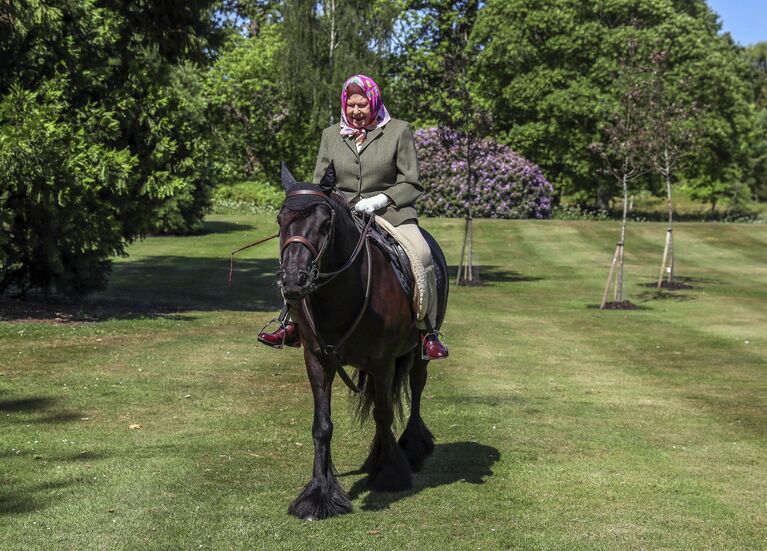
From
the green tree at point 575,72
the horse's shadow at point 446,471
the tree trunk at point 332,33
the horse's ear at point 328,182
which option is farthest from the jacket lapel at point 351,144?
the tree trunk at point 332,33

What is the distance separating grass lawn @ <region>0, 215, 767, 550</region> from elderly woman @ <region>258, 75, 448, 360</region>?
181 centimetres

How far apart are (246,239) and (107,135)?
25.6m

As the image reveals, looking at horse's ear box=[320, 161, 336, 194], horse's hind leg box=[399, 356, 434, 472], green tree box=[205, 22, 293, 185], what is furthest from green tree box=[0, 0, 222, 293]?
green tree box=[205, 22, 293, 185]

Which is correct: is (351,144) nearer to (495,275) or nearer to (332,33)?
(495,275)

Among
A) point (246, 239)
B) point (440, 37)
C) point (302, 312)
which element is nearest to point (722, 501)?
point (302, 312)

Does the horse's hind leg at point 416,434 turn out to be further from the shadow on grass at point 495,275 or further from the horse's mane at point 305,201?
the shadow on grass at point 495,275

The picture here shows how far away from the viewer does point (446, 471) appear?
10.4m

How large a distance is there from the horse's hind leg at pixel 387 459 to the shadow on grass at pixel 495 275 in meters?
27.0

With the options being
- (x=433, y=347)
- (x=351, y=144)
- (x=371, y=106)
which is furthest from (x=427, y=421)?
(x=371, y=106)

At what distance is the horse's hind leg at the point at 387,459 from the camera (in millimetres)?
9359

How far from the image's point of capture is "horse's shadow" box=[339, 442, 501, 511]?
366 inches

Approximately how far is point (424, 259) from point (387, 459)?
1.82m

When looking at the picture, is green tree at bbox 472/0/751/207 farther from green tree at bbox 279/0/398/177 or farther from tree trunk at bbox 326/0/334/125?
tree trunk at bbox 326/0/334/125

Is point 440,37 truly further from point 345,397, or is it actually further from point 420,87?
point 345,397
